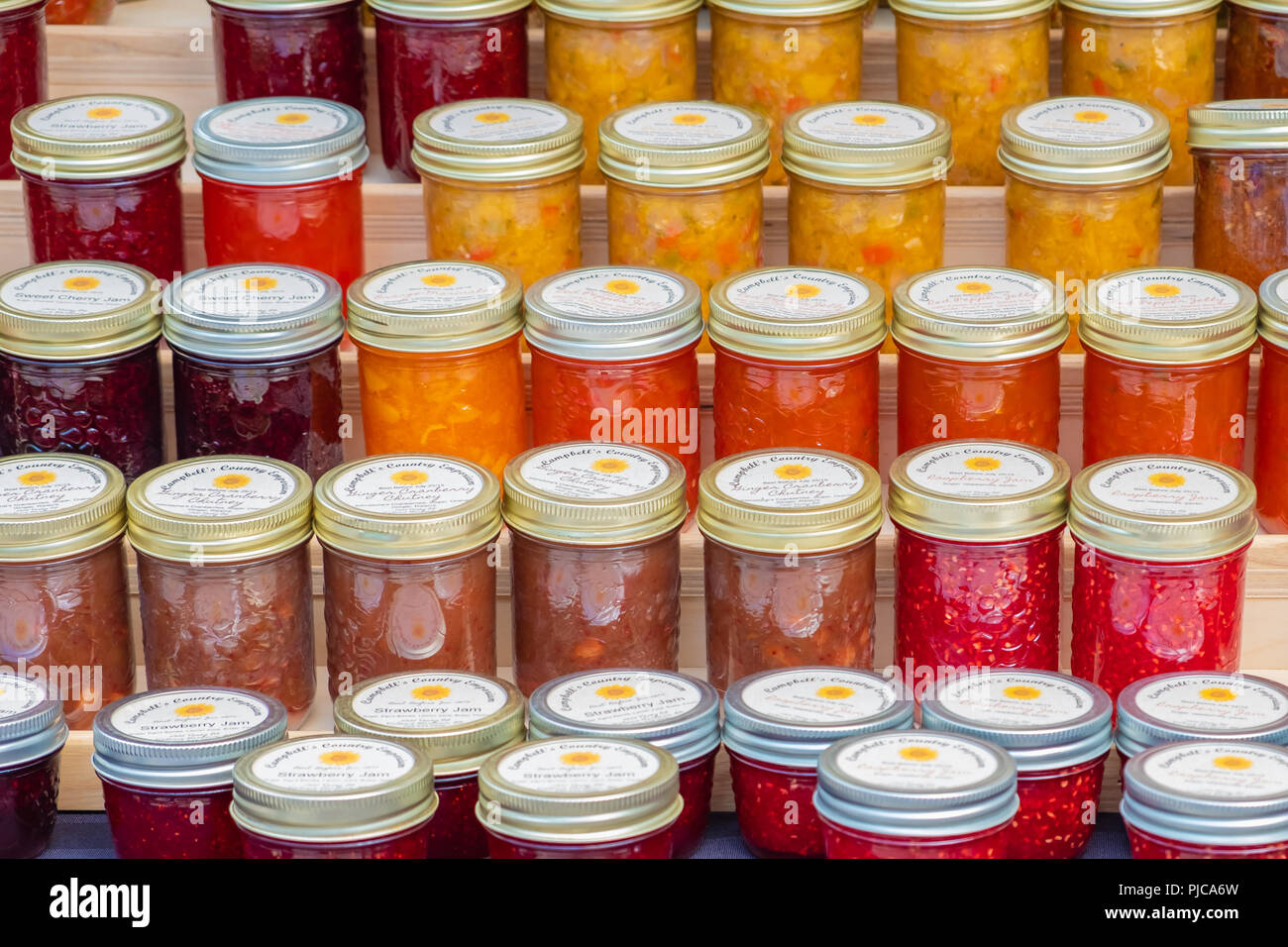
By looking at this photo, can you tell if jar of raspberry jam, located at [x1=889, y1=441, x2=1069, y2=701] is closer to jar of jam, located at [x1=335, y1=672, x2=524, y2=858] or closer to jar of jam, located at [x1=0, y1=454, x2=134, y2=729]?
jar of jam, located at [x1=335, y1=672, x2=524, y2=858]

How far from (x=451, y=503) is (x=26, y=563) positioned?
0.43 meters

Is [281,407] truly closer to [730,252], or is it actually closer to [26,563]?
[26,563]

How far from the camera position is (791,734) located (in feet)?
6.95

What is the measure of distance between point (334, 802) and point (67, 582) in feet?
1.75

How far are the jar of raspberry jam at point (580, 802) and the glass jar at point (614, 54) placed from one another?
1.06 meters

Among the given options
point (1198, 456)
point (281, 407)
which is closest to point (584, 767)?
point (281, 407)

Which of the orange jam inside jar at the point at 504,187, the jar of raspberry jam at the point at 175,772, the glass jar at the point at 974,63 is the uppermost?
the glass jar at the point at 974,63

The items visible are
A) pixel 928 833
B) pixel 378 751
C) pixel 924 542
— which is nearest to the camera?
pixel 928 833

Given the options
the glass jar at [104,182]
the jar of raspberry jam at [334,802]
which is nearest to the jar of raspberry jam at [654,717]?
the jar of raspberry jam at [334,802]

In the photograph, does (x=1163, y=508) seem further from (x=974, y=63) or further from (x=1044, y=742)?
(x=974, y=63)

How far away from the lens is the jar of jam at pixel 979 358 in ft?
8.09

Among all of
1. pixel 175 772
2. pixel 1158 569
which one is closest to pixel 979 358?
pixel 1158 569

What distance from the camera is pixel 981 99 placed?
112 inches

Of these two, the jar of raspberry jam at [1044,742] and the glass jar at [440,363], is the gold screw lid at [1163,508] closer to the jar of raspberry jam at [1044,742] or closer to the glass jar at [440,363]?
the jar of raspberry jam at [1044,742]
